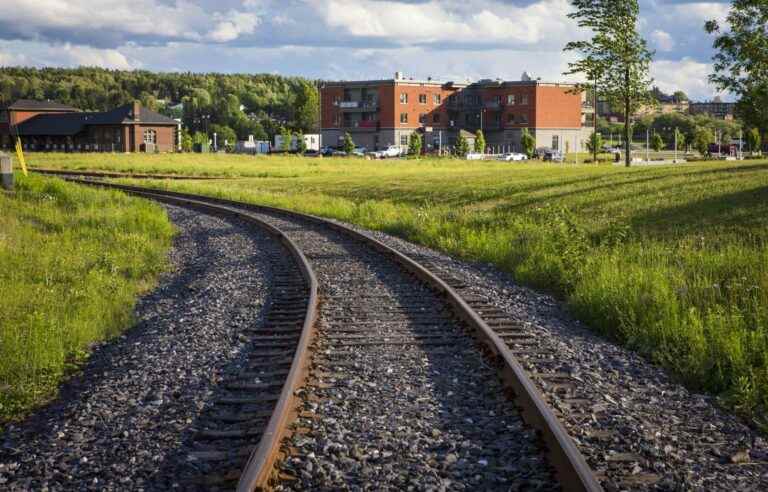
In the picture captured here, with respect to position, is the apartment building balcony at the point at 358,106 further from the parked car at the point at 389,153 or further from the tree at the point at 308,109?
→ the tree at the point at 308,109

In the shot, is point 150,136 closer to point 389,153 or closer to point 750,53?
point 389,153

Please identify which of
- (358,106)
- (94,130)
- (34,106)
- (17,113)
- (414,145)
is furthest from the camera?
(34,106)

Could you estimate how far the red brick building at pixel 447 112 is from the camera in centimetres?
11294

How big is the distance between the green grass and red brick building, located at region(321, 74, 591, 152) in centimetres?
8965

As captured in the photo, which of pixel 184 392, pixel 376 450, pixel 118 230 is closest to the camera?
pixel 376 450

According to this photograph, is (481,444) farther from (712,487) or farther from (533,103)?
(533,103)

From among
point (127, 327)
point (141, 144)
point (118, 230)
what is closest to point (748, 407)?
point (127, 327)

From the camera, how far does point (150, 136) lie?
117562mm

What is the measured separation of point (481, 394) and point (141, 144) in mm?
116448

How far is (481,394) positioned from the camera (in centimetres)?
669

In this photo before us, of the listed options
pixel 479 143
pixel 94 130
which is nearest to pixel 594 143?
pixel 479 143

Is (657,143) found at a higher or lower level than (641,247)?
higher

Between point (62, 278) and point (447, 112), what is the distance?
108m

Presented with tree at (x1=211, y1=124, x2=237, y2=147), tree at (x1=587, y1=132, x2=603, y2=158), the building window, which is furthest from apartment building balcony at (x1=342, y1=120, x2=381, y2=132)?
tree at (x1=211, y1=124, x2=237, y2=147)
